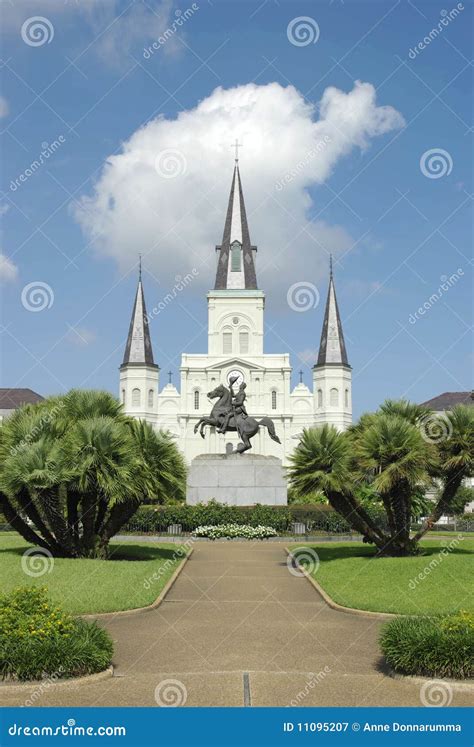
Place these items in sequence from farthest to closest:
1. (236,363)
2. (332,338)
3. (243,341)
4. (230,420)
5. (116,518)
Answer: (243,341) < (236,363) < (332,338) < (230,420) < (116,518)

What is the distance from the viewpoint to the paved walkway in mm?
9130

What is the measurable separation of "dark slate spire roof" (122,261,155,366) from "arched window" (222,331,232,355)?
9.57 meters

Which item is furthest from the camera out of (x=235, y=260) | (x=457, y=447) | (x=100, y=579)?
(x=235, y=260)

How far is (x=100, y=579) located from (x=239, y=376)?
8273 cm

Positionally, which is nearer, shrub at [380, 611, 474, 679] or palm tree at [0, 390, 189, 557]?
shrub at [380, 611, 474, 679]

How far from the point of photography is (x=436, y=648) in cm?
988

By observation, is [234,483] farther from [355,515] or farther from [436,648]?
[436,648]

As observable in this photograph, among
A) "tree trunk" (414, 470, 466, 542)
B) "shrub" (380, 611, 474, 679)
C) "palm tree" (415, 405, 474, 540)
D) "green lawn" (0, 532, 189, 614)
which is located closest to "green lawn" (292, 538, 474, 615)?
"tree trunk" (414, 470, 466, 542)

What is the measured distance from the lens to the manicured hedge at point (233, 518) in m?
33.2

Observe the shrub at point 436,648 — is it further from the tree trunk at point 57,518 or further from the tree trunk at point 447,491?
the tree trunk at point 57,518

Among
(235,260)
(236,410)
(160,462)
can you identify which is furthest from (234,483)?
(235,260)

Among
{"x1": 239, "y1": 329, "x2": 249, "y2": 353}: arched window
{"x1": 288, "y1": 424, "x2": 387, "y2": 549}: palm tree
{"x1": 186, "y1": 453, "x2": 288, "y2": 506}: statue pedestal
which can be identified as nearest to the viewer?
{"x1": 288, "y1": 424, "x2": 387, "y2": 549}: palm tree

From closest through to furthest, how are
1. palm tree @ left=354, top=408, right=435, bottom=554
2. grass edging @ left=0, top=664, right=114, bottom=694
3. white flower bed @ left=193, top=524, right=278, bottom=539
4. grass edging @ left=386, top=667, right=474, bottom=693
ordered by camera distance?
grass edging @ left=0, top=664, right=114, bottom=694 < grass edging @ left=386, top=667, right=474, bottom=693 < palm tree @ left=354, top=408, right=435, bottom=554 < white flower bed @ left=193, top=524, right=278, bottom=539

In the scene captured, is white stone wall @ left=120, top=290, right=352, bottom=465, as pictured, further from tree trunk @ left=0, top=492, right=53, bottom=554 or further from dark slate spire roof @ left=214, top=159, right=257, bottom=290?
tree trunk @ left=0, top=492, right=53, bottom=554
